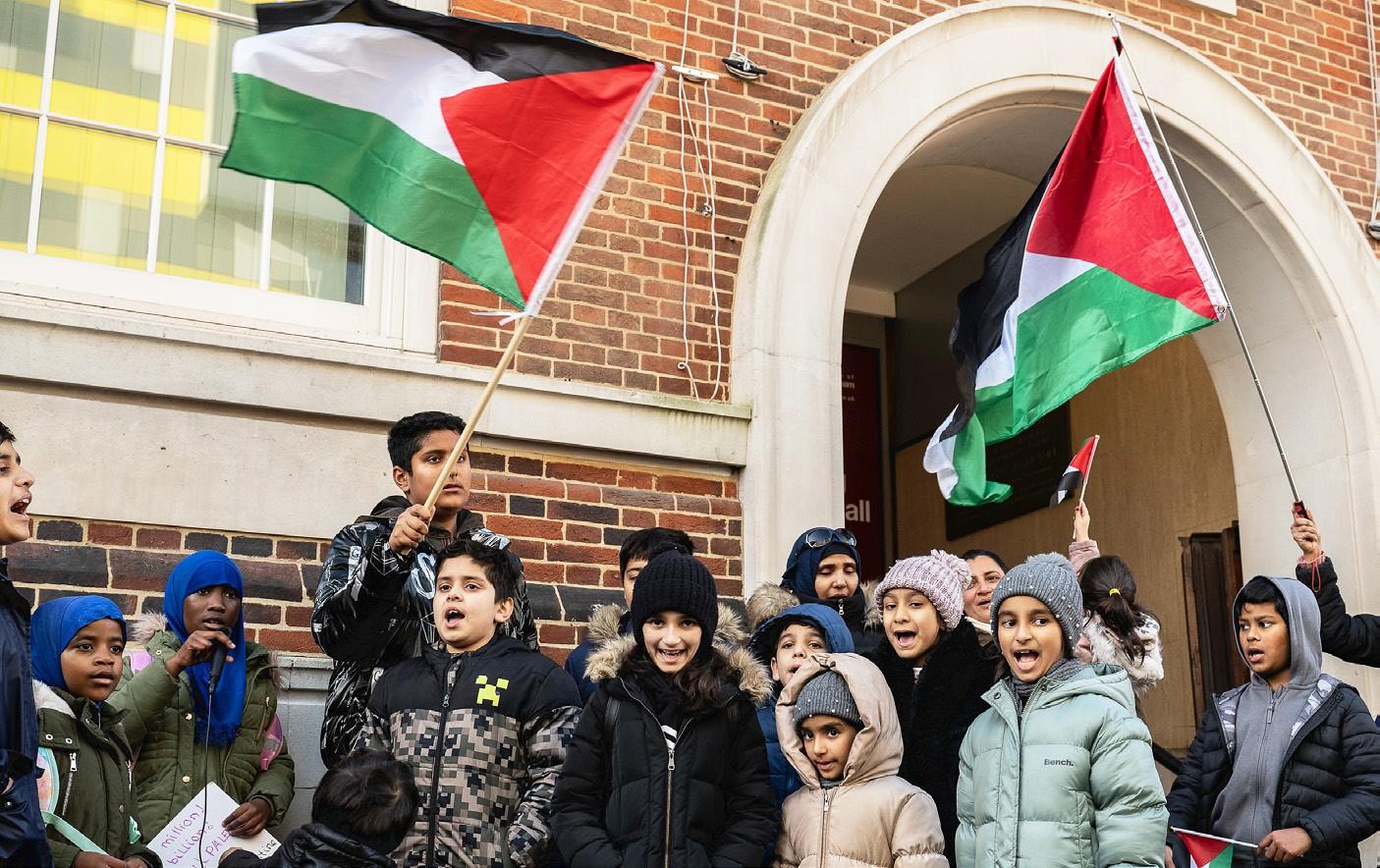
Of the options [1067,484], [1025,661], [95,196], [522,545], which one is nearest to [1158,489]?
[1067,484]

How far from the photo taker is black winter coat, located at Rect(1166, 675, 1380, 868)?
16.1 feet

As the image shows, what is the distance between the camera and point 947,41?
23.7 ft

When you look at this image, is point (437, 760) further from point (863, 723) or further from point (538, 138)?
point (538, 138)

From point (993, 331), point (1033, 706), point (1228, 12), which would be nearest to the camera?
point (1033, 706)

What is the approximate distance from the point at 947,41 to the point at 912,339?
3.96 m

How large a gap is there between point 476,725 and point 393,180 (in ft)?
5.37

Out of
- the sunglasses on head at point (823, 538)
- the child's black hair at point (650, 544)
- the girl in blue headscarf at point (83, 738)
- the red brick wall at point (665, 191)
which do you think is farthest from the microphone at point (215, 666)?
the sunglasses on head at point (823, 538)

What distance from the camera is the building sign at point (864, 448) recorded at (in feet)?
36.3

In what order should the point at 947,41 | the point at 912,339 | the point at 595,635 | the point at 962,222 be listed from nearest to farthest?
the point at 595,635
the point at 947,41
the point at 962,222
the point at 912,339

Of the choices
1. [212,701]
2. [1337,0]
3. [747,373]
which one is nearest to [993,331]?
[747,373]

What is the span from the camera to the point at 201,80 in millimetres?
5945

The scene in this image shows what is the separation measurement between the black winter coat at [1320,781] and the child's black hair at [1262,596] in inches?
10.6

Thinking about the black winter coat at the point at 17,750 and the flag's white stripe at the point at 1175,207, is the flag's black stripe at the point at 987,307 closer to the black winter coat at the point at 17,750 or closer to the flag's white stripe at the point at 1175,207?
the flag's white stripe at the point at 1175,207

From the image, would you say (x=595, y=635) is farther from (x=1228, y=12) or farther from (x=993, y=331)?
(x=1228, y=12)
